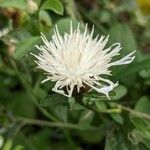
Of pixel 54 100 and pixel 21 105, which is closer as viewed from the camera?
pixel 54 100

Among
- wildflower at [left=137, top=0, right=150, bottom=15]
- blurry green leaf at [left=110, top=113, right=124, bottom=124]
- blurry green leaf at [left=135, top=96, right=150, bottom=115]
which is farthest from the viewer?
wildflower at [left=137, top=0, right=150, bottom=15]

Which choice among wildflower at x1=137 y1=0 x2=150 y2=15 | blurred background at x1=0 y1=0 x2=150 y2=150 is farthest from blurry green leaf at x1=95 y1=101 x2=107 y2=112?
wildflower at x1=137 y1=0 x2=150 y2=15

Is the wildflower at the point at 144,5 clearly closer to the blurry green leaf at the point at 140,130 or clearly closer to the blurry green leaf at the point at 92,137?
the blurry green leaf at the point at 92,137

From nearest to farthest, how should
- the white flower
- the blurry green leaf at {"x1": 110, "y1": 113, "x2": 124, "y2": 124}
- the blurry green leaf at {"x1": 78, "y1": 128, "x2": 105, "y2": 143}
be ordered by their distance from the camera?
the white flower
the blurry green leaf at {"x1": 110, "y1": 113, "x2": 124, "y2": 124}
the blurry green leaf at {"x1": 78, "y1": 128, "x2": 105, "y2": 143}

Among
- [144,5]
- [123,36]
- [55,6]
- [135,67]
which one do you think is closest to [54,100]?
[55,6]

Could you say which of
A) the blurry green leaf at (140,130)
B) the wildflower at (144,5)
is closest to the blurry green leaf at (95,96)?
the blurry green leaf at (140,130)

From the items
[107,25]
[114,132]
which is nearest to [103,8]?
[107,25]

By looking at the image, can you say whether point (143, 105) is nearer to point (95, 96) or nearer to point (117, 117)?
point (117, 117)

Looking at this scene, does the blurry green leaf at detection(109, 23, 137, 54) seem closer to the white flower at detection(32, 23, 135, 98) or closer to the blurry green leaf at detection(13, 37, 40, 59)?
the blurry green leaf at detection(13, 37, 40, 59)
